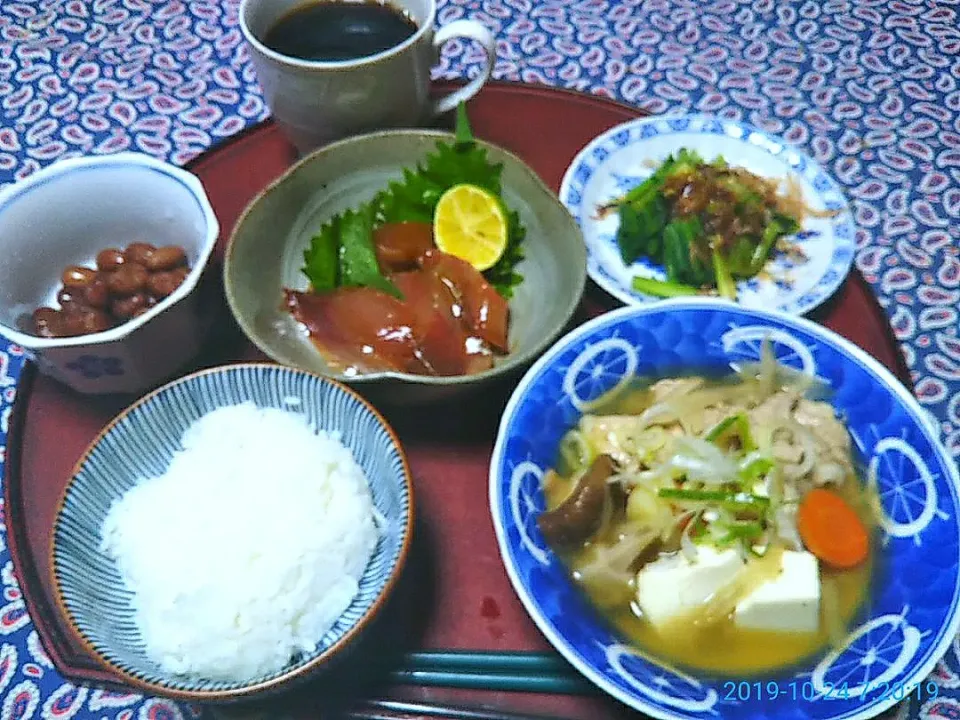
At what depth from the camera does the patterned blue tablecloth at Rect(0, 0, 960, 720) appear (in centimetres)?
202

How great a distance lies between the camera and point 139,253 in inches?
63.7

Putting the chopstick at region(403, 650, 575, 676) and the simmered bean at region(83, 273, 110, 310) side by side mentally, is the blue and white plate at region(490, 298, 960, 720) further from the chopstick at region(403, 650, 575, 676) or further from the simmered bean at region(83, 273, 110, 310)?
the simmered bean at region(83, 273, 110, 310)

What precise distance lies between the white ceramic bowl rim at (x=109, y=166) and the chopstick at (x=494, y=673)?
2.35 feet

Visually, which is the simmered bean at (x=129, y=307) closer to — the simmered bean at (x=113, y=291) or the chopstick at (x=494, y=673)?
the simmered bean at (x=113, y=291)

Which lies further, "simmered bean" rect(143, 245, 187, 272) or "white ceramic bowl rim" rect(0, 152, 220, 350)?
"simmered bean" rect(143, 245, 187, 272)

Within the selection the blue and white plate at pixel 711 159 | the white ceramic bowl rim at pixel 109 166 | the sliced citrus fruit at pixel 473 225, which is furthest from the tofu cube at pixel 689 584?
the white ceramic bowl rim at pixel 109 166

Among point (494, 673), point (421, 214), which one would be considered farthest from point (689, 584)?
point (421, 214)

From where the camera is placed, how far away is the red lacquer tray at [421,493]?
131 centimetres

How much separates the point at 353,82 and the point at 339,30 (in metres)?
0.28

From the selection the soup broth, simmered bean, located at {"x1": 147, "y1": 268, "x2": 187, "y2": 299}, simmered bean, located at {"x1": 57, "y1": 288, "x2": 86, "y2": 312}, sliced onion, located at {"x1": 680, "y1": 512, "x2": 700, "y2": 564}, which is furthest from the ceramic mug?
sliced onion, located at {"x1": 680, "y1": 512, "x2": 700, "y2": 564}

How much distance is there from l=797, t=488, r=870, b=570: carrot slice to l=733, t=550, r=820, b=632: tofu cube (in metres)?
0.06

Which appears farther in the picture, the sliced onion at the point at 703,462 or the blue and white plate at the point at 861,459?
the sliced onion at the point at 703,462

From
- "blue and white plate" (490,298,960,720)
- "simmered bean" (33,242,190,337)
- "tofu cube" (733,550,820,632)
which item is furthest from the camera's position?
"simmered bean" (33,242,190,337)

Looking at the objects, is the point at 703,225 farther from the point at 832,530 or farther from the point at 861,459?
the point at 832,530
